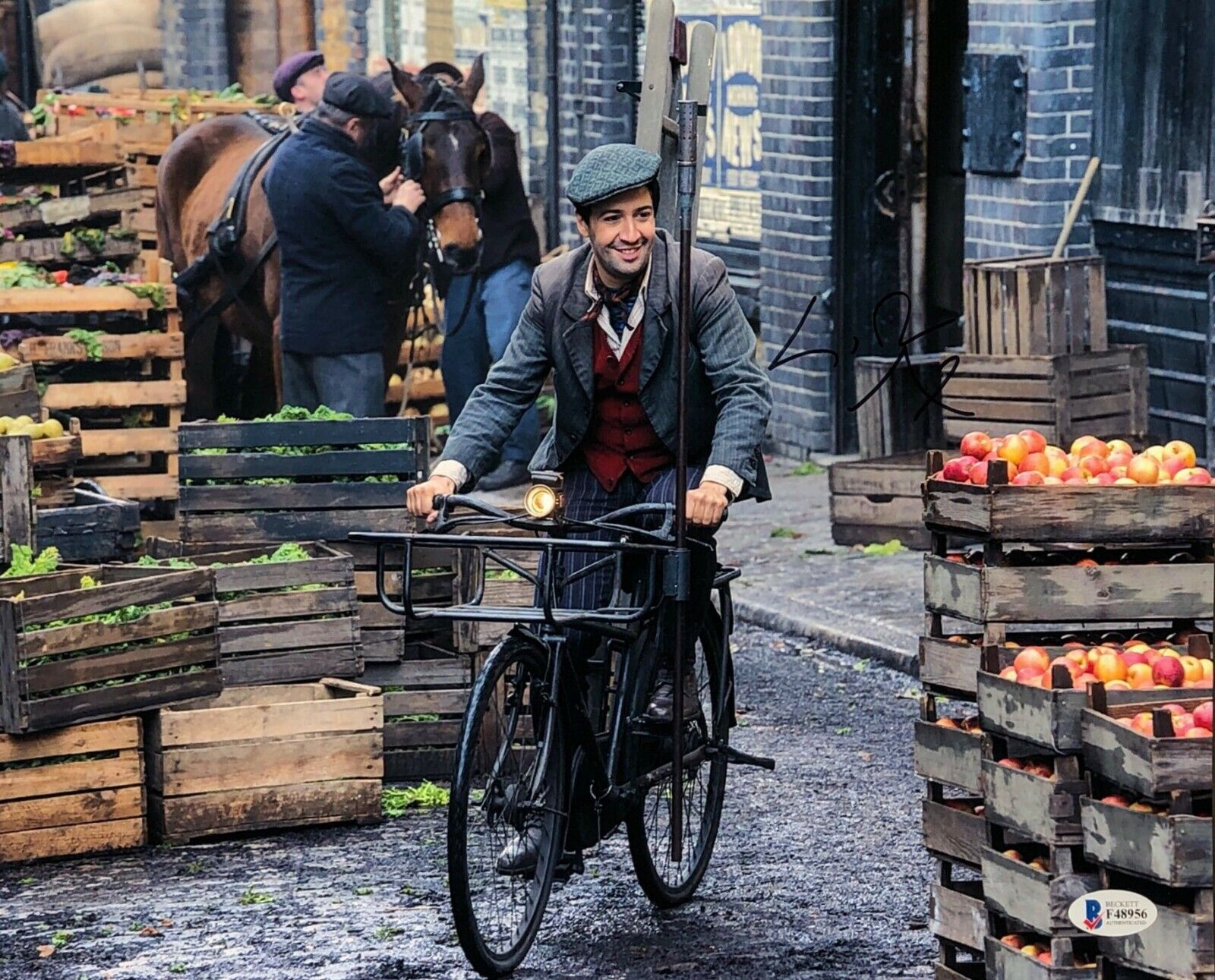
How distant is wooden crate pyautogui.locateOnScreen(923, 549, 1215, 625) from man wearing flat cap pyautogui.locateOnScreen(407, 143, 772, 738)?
31.7 inches

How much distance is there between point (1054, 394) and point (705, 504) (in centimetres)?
624

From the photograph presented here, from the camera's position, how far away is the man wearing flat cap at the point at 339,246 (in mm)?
13258

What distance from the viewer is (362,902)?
734 cm

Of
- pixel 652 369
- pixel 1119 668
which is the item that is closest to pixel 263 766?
pixel 652 369

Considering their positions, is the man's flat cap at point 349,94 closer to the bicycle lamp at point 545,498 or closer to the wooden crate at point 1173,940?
the bicycle lamp at point 545,498

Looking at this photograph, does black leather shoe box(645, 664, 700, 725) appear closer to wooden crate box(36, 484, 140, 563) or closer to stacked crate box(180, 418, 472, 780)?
stacked crate box(180, 418, 472, 780)

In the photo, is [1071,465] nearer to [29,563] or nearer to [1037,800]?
[1037,800]

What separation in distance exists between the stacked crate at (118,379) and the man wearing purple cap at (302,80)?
13.9ft

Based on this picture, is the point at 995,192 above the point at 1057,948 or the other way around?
above

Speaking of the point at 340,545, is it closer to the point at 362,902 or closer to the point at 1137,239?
the point at 362,902

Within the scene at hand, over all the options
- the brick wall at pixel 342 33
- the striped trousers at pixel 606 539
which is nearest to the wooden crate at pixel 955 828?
the striped trousers at pixel 606 539

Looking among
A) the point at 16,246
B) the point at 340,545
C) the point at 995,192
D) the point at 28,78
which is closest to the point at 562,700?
the point at 340,545

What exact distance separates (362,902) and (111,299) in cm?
677

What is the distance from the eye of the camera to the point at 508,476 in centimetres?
1574
